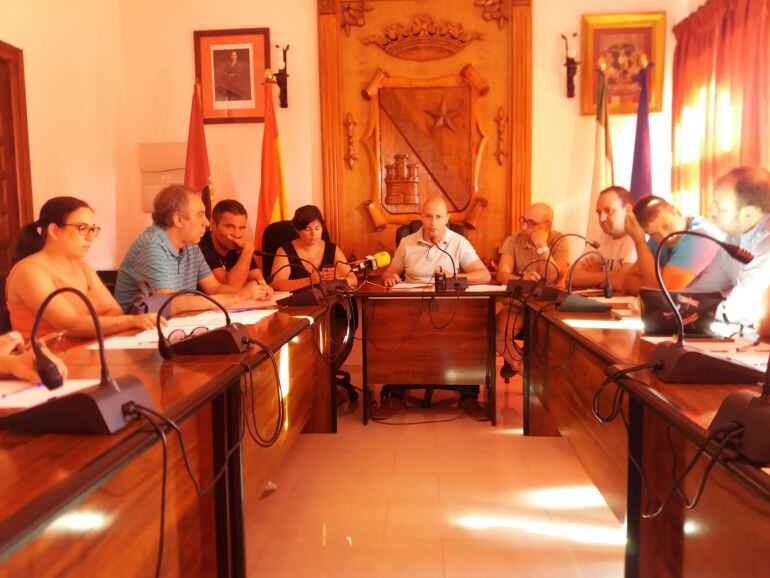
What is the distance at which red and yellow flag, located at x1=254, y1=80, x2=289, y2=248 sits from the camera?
4680 millimetres

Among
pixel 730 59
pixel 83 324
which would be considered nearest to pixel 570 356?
pixel 83 324

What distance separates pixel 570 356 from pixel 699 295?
592 millimetres

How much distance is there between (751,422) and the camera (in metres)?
0.89

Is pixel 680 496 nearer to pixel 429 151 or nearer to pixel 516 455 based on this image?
pixel 516 455

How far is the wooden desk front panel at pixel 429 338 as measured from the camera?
10.9 ft

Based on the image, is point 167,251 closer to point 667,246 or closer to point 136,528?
point 136,528

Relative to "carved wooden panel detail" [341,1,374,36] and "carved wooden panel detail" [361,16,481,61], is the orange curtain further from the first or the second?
"carved wooden panel detail" [341,1,374,36]

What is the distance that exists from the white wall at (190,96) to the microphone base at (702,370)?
12.7ft

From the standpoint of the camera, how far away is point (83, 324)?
6.57 ft

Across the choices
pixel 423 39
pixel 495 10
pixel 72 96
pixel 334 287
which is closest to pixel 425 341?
pixel 334 287

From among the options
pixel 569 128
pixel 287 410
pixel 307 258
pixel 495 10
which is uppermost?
pixel 495 10

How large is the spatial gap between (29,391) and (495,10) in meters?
4.39

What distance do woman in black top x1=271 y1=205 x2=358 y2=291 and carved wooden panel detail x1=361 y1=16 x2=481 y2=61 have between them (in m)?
Answer: 1.72

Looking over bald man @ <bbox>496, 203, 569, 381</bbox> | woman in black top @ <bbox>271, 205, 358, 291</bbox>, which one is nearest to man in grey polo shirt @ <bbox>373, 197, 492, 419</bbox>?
bald man @ <bbox>496, 203, 569, 381</bbox>
